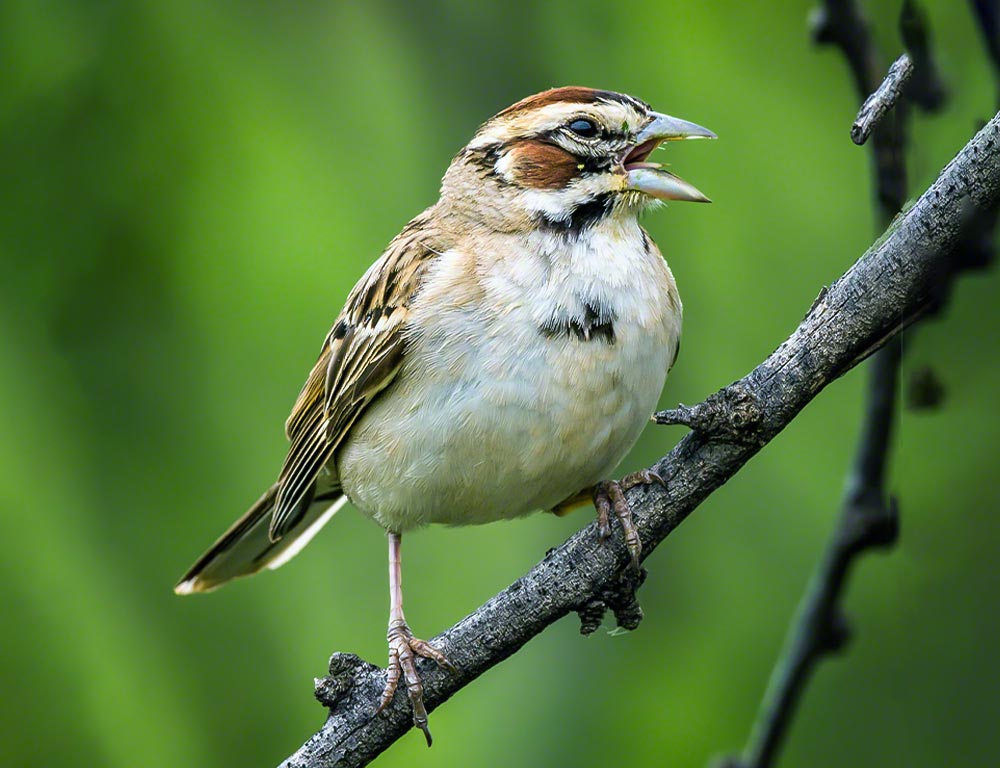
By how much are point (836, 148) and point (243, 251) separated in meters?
2.11

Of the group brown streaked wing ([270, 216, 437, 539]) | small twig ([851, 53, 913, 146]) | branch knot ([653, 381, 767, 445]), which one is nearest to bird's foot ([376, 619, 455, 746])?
brown streaked wing ([270, 216, 437, 539])

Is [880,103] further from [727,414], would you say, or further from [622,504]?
[622,504]

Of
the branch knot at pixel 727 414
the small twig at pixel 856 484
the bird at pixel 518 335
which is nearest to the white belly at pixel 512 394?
the bird at pixel 518 335

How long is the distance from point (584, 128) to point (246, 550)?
1.79 metres

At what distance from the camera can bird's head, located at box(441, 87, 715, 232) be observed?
129 inches

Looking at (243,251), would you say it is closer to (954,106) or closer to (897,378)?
(897,378)

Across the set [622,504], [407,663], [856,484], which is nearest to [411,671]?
[407,663]

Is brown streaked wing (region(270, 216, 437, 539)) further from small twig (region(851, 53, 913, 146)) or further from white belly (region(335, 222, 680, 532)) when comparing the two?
small twig (region(851, 53, 913, 146))

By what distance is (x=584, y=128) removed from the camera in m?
3.36

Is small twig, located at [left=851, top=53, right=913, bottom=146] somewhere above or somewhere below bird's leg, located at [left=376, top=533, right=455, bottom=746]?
above

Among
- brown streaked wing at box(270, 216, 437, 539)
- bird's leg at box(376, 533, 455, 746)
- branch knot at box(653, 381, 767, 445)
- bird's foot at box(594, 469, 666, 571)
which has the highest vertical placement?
brown streaked wing at box(270, 216, 437, 539)

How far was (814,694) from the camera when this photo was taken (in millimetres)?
2354

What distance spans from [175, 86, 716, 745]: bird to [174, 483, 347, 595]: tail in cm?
56

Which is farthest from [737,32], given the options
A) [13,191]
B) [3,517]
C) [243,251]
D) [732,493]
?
[3,517]
